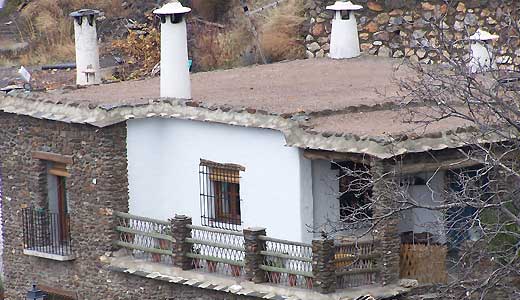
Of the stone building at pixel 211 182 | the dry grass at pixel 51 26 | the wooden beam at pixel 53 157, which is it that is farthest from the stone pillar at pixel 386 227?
the dry grass at pixel 51 26

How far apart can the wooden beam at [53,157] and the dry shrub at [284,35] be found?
8.41m

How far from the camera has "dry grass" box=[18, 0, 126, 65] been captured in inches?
1699

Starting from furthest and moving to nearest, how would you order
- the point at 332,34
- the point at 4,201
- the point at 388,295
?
1. the point at 332,34
2. the point at 4,201
3. the point at 388,295

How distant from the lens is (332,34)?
108 feet

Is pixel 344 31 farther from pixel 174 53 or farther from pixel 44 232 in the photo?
pixel 44 232

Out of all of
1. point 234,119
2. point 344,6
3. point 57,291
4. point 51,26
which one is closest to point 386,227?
point 234,119

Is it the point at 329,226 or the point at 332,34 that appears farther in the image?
the point at 332,34

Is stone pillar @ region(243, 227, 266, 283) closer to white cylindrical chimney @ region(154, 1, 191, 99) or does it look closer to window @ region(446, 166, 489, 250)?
window @ region(446, 166, 489, 250)

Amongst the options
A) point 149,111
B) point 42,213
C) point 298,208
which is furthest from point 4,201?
point 298,208

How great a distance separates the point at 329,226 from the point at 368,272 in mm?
1232

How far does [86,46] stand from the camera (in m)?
31.7

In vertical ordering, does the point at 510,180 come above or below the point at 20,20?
below

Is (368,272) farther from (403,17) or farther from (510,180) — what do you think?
(403,17)

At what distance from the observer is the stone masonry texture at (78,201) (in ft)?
92.5
